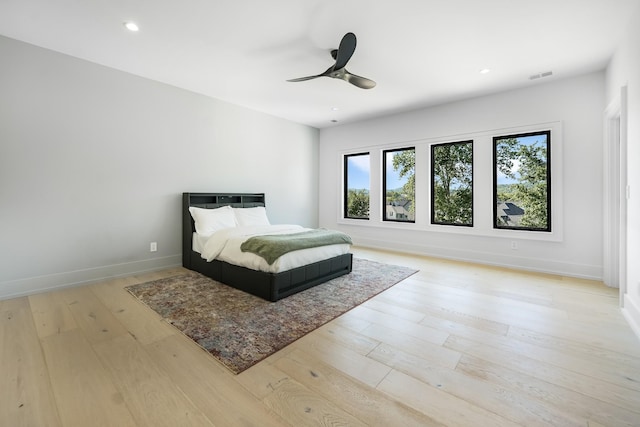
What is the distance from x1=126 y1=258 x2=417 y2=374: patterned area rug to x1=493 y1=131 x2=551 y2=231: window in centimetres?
205

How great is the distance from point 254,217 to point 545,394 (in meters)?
4.13

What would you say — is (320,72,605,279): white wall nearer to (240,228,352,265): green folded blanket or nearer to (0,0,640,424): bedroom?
(0,0,640,424): bedroom

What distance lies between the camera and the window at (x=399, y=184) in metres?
5.52

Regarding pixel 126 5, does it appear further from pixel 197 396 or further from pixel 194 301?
pixel 197 396

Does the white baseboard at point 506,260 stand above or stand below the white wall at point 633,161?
below

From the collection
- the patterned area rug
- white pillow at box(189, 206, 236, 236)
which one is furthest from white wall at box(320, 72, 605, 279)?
white pillow at box(189, 206, 236, 236)

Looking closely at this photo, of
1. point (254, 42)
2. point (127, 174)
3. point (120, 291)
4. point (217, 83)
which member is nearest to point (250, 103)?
point (217, 83)

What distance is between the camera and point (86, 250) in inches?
136

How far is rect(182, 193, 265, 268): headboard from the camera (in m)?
4.20

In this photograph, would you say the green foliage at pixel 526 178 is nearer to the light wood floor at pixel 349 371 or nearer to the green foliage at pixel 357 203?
the light wood floor at pixel 349 371

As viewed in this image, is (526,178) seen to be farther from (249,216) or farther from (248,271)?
(249,216)

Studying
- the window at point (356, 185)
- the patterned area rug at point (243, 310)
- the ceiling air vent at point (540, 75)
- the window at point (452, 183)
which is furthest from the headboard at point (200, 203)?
the ceiling air vent at point (540, 75)

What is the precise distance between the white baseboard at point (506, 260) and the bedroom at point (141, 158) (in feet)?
0.07

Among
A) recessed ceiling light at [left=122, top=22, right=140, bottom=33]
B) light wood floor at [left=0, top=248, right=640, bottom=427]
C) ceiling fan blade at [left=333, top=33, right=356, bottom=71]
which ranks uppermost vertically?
recessed ceiling light at [left=122, top=22, right=140, bottom=33]
